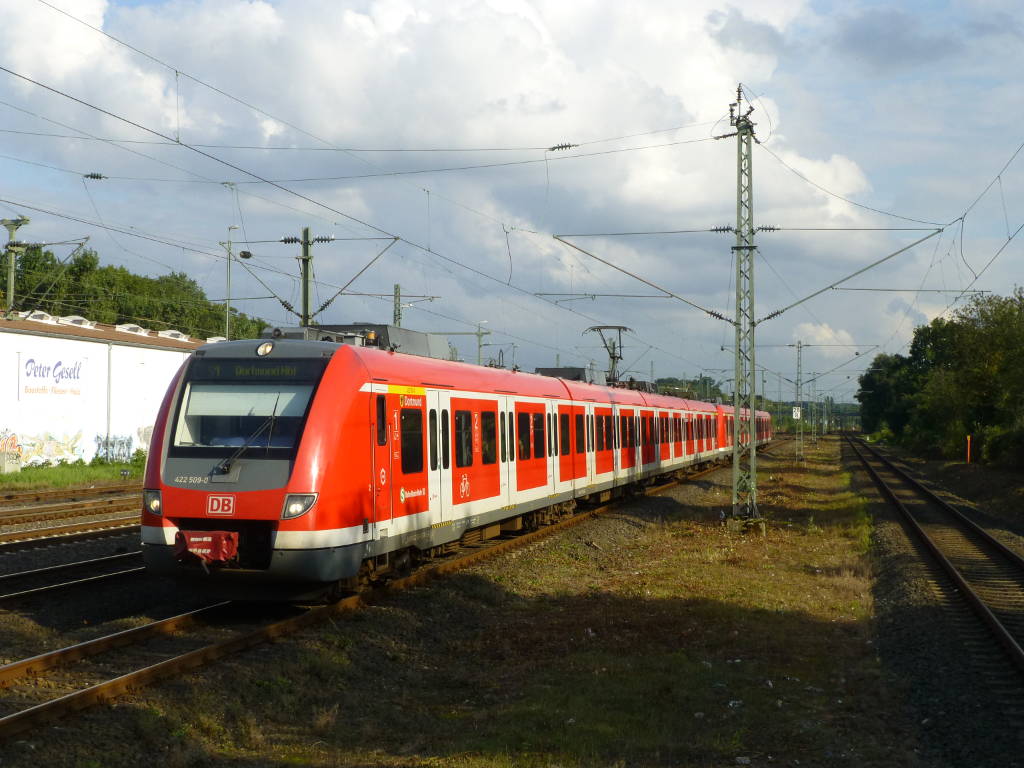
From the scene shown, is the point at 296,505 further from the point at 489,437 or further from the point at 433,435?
the point at 489,437

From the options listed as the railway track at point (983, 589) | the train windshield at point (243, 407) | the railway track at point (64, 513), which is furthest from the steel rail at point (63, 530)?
the railway track at point (983, 589)

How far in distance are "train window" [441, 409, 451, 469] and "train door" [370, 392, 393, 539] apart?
6.37 ft

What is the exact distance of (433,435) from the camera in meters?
14.1

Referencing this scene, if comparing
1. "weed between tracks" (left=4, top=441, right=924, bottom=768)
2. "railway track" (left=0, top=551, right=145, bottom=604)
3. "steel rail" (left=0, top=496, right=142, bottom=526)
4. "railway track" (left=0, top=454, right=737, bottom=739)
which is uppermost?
"steel rail" (left=0, top=496, right=142, bottom=526)

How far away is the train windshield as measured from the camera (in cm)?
1105

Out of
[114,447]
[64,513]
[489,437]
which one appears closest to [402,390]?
[489,437]

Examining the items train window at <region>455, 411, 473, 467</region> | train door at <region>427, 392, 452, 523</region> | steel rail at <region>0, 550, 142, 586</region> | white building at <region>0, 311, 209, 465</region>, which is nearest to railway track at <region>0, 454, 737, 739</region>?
train door at <region>427, 392, 452, 523</region>

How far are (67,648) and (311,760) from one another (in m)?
3.32

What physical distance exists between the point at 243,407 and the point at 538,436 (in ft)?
29.5

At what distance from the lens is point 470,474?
15.6 meters

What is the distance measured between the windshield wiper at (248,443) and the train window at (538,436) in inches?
341

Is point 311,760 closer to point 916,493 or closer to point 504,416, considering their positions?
point 504,416

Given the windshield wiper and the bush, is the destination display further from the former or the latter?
the bush

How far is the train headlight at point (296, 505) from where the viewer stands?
1060cm
